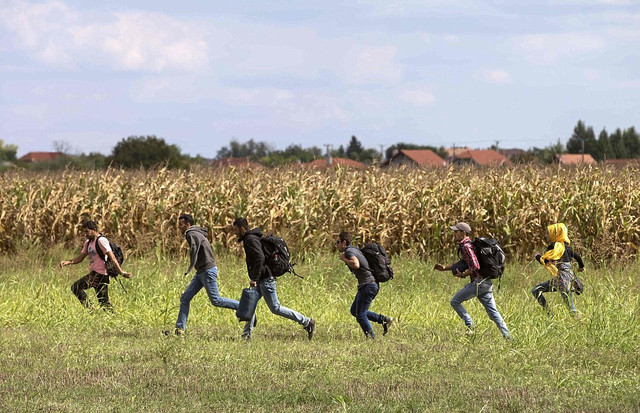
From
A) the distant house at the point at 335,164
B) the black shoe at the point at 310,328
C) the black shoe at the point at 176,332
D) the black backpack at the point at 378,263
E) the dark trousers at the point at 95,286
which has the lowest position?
the black shoe at the point at 176,332

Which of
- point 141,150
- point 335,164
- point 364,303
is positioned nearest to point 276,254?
point 364,303

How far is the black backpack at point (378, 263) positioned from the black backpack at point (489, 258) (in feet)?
3.97

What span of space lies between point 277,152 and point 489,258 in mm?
27348

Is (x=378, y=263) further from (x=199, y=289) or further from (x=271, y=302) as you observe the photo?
(x=199, y=289)

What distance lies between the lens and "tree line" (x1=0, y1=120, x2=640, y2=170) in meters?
43.6

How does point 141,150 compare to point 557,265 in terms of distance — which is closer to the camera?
point 557,265

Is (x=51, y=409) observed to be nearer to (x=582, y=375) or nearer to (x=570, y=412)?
(x=570, y=412)

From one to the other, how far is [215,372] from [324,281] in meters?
8.67

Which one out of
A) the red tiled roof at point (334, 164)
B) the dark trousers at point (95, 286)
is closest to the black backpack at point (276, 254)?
the dark trousers at point (95, 286)

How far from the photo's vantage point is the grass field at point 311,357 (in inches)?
331

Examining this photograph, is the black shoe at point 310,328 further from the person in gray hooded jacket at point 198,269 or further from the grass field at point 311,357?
the person in gray hooded jacket at point 198,269

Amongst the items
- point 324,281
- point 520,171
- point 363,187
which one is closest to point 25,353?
point 324,281

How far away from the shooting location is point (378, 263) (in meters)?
12.2

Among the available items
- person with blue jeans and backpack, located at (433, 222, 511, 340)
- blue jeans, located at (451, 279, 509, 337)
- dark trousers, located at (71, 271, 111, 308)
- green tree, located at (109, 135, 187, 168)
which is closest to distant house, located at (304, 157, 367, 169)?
dark trousers, located at (71, 271, 111, 308)
